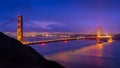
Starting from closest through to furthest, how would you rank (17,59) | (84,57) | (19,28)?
(17,59) → (84,57) → (19,28)

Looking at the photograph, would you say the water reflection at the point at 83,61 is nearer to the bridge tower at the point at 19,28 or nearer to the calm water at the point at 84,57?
the calm water at the point at 84,57

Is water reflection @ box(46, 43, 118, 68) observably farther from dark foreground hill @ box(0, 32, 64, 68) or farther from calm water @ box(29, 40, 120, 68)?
dark foreground hill @ box(0, 32, 64, 68)

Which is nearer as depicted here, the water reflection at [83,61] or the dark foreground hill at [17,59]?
the dark foreground hill at [17,59]

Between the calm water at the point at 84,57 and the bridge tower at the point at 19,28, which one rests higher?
the bridge tower at the point at 19,28

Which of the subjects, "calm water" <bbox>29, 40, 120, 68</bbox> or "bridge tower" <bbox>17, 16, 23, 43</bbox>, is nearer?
"calm water" <bbox>29, 40, 120, 68</bbox>

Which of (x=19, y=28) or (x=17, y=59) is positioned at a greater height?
(x=19, y=28)

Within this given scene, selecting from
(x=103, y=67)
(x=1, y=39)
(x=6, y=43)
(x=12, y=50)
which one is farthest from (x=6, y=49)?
(x=103, y=67)

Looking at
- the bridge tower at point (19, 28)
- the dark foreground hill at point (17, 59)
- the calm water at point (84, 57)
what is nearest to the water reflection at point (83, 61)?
the calm water at point (84, 57)

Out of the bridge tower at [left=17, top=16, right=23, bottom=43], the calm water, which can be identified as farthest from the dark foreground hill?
the bridge tower at [left=17, top=16, right=23, bottom=43]

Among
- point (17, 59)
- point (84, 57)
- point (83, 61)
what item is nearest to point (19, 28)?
point (84, 57)

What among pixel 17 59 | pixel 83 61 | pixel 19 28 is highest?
pixel 19 28

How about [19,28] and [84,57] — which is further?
[19,28]

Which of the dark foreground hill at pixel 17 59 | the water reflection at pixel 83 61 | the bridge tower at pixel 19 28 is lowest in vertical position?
the water reflection at pixel 83 61

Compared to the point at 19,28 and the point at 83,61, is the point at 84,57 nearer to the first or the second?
the point at 83,61
